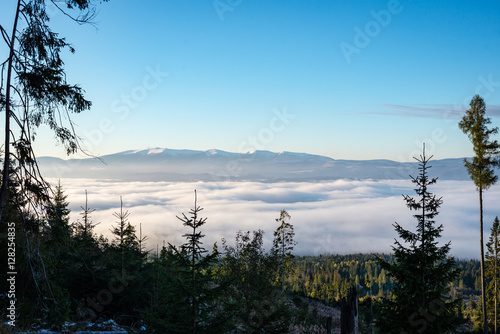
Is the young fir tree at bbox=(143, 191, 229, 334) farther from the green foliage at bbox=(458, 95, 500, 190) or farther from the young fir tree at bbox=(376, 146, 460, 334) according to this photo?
the green foliage at bbox=(458, 95, 500, 190)

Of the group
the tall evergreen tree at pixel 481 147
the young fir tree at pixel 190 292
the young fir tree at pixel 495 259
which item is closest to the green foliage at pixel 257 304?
the young fir tree at pixel 190 292

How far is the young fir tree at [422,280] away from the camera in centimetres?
1358

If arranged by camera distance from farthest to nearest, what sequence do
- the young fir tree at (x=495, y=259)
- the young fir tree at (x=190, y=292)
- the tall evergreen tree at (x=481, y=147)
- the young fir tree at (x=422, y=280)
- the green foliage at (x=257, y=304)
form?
the young fir tree at (x=495, y=259), the tall evergreen tree at (x=481, y=147), the green foliage at (x=257, y=304), the young fir tree at (x=422, y=280), the young fir tree at (x=190, y=292)

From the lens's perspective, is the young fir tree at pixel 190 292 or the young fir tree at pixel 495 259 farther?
the young fir tree at pixel 495 259

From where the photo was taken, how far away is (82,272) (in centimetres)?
1627

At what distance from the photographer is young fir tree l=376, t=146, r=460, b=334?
535 inches

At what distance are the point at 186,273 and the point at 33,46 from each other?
673cm

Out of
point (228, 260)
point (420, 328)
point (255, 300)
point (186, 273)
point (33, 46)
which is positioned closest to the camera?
point (33, 46)

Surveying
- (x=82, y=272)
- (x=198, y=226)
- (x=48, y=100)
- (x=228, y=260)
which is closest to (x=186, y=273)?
(x=198, y=226)

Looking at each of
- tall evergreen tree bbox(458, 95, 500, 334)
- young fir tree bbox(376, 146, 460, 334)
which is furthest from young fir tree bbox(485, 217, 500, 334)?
young fir tree bbox(376, 146, 460, 334)

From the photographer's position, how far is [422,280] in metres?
14.0

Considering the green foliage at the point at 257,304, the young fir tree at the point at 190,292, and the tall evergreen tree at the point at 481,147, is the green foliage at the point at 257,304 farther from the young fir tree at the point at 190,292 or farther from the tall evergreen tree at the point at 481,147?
the tall evergreen tree at the point at 481,147

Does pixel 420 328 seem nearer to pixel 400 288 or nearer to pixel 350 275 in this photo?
pixel 400 288

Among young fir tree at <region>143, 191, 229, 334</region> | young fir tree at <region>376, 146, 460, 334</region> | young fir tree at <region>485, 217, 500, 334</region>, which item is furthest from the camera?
young fir tree at <region>485, 217, 500, 334</region>
